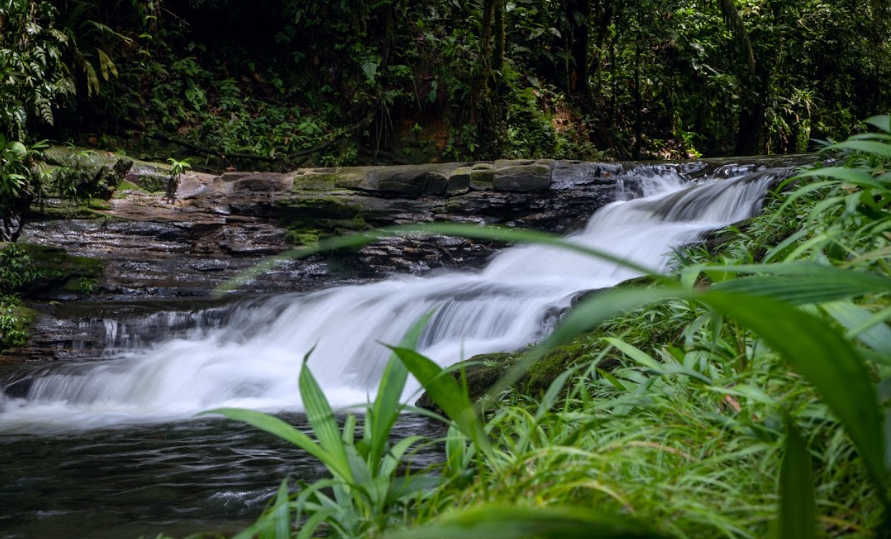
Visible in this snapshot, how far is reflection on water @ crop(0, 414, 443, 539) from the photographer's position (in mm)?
2828

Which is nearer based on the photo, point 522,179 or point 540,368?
point 540,368

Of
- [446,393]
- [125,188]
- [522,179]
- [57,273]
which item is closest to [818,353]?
[446,393]

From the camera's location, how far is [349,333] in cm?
666

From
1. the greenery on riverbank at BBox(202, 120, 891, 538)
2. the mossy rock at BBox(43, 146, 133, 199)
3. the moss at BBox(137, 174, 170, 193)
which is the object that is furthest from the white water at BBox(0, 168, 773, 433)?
the greenery on riverbank at BBox(202, 120, 891, 538)

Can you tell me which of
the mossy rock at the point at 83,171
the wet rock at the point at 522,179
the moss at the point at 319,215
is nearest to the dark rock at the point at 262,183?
the moss at the point at 319,215

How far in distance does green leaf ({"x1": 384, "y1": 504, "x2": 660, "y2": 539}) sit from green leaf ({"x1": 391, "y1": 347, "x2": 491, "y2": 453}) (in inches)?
23.3

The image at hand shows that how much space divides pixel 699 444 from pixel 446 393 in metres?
0.63

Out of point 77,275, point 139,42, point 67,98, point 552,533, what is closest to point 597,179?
point 77,275

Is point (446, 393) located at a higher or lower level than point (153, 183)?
lower

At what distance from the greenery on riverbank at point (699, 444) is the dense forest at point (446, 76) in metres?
8.41

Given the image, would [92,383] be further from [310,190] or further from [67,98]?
[67,98]

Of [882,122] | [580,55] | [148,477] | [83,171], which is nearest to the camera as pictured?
[882,122]

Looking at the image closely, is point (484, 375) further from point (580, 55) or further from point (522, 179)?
point (580, 55)

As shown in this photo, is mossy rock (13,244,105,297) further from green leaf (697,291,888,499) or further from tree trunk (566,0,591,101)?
tree trunk (566,0,591,101)
